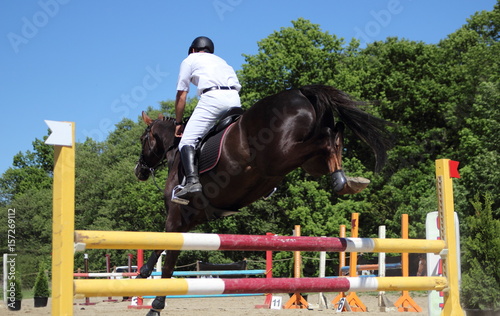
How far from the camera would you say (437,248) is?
4230 mm

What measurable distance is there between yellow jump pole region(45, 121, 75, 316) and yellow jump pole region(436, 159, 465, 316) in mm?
2742

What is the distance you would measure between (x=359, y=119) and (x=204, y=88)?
1.47m

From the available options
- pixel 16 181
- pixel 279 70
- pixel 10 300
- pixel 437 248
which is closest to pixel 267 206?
pixel 279 70

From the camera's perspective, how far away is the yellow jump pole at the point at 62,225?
297cm

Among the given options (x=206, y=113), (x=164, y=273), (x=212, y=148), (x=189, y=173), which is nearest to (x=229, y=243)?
(x=189, y=173)

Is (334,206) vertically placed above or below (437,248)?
above

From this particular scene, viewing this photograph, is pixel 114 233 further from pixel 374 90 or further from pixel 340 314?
pixel 374 90

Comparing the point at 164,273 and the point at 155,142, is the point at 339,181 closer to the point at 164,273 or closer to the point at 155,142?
the point at 164,273

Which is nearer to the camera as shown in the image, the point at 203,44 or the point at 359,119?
the point at 359,119

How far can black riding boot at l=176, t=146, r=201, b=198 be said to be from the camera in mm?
4566

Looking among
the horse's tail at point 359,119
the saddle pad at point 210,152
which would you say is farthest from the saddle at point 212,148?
the horse's tail at point 359,119

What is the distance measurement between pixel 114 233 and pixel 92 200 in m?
37.7

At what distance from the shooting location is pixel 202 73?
16.5ft

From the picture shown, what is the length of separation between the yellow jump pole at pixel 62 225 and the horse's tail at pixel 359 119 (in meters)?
1.94
